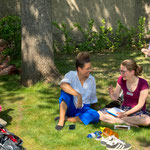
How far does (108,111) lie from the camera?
5.39m

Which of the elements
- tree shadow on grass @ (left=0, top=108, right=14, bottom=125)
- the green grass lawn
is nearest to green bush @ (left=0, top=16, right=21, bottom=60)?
the green grass lawn

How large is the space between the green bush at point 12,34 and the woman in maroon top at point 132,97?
549 centimetres

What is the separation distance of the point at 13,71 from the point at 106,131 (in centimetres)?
463

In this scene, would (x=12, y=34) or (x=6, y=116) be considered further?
(x=12, y=34)

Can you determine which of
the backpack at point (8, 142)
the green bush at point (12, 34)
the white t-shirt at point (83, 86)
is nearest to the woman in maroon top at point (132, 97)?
the white t-shirt at point (83, 86)

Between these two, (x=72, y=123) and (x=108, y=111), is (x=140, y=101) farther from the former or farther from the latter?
(x=72, y=123)

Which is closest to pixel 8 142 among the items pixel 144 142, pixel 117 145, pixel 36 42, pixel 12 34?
pixel 117 145

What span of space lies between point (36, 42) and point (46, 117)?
7.85 feet

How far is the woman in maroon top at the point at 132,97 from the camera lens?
16.5 ft

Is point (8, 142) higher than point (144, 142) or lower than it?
higher

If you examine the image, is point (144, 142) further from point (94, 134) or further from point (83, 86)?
point (83, 86)

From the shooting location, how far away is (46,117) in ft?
18.5

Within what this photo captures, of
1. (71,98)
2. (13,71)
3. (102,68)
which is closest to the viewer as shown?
(71,98)

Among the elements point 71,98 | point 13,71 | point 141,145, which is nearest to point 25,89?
point 13,71
